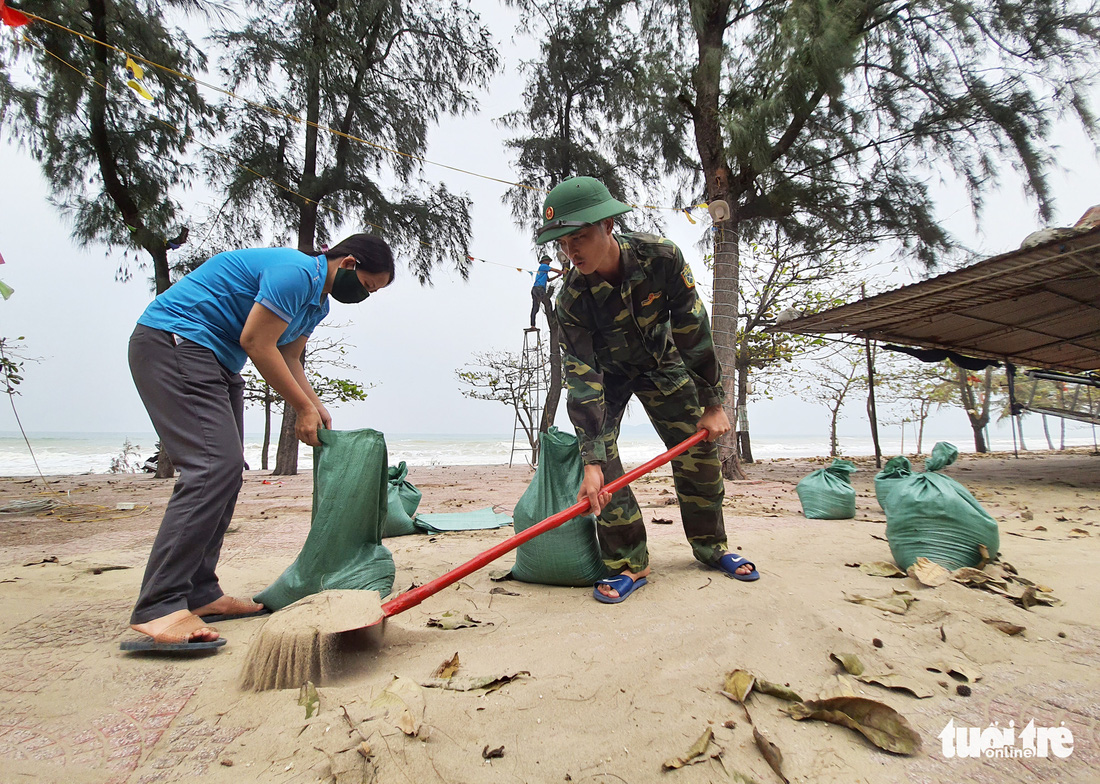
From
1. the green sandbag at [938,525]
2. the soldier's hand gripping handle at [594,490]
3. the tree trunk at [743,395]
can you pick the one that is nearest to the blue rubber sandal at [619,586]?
the soldier's hand gripping handle at [594,490]

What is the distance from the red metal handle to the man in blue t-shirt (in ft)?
1.64

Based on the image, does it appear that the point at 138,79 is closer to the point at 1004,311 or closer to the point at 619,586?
the point at 619,586

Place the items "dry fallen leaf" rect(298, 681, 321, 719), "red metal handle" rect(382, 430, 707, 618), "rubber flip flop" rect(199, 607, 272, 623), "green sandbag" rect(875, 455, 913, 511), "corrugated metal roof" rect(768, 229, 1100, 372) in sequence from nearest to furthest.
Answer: "dry fallen leaf" rect(298, 681, 321, 719) < "red metal handle" rect(382, 430, 707, 618) < "rubber flip flop" rect(199, 607, 272, 623) < "green sandbag" rect(875, 455, 913, 511) < "corrugated metal roof" rect(768, 229, 1100, 372)

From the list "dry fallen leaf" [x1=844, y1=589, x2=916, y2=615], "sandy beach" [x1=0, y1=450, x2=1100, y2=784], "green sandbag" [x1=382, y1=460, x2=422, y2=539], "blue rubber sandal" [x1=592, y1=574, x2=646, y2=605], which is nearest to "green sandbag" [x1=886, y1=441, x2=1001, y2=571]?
"sandy beach" [x1=0, y1=450, x2=1100, y2=784]

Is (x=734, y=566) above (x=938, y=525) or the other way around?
the other way around

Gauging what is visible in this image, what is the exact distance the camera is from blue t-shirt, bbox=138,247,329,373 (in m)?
1.64

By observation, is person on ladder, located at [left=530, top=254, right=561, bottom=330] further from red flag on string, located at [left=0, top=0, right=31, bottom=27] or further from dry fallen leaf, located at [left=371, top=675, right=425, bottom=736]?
dry fallen leaf, located at [left=371, top=675, right=425, bottom=736]

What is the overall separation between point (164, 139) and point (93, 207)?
1.63 meters

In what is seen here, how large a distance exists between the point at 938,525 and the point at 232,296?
2.63 metres

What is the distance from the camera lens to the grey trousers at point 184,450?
5.03 feet

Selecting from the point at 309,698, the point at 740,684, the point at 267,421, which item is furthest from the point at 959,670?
the point at 267,421

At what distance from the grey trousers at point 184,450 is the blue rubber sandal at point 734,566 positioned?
1.74 metres

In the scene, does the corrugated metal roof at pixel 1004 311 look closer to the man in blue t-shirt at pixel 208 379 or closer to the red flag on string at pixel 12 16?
the man in blue t-shirt at pixel 208 379

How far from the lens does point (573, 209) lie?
179cm
